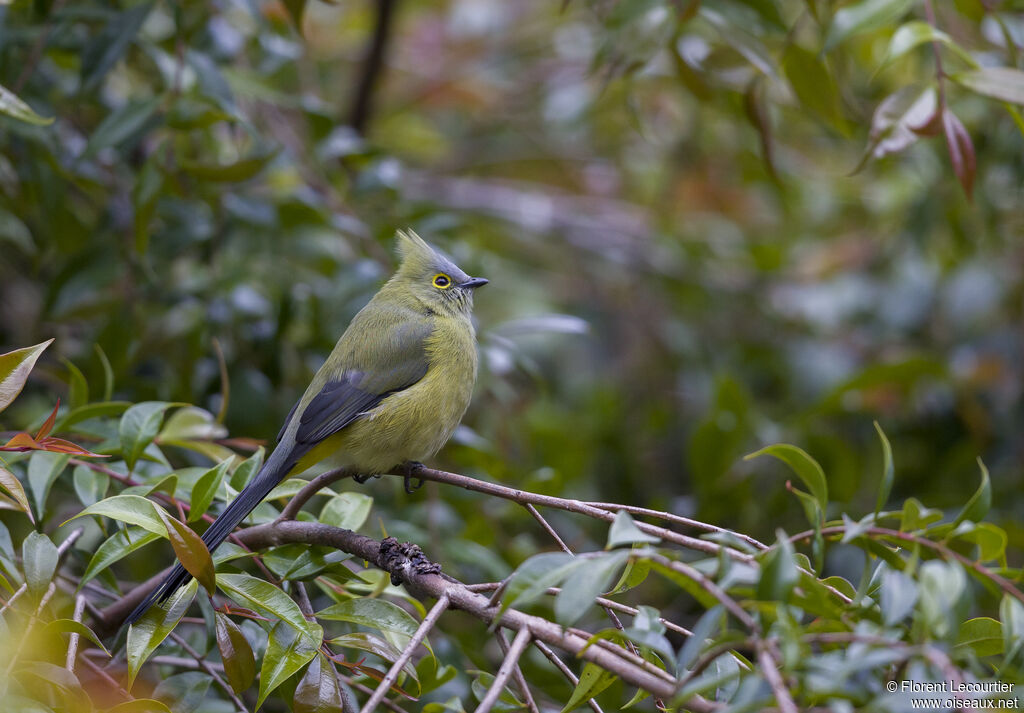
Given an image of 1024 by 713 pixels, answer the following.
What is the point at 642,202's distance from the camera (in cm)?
684

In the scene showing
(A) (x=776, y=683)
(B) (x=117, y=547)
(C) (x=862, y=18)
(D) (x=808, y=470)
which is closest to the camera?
(A) (x=776, y=683)

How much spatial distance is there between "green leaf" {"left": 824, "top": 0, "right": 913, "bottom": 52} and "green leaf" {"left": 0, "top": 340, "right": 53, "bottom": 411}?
202 cm

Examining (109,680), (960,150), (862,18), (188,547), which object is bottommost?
(109,680)

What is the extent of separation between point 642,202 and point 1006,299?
8.64ft

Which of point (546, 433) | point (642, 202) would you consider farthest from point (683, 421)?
point (642, 202)

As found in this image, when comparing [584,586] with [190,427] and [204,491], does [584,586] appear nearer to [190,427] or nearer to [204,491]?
[204,491]

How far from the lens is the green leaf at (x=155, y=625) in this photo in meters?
1.70

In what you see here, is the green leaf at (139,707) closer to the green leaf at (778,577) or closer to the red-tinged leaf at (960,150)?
the green leaf at (778,577)

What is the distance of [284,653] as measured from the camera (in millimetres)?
1729

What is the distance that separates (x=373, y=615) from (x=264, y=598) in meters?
0.24

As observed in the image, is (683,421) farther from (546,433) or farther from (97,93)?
(97,93)

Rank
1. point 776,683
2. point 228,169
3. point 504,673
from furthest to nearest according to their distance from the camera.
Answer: point 228,169
point 504,673
point 776,683

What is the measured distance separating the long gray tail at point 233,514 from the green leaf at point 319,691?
1.19 feet

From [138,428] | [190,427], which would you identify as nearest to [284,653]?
[138,428]
